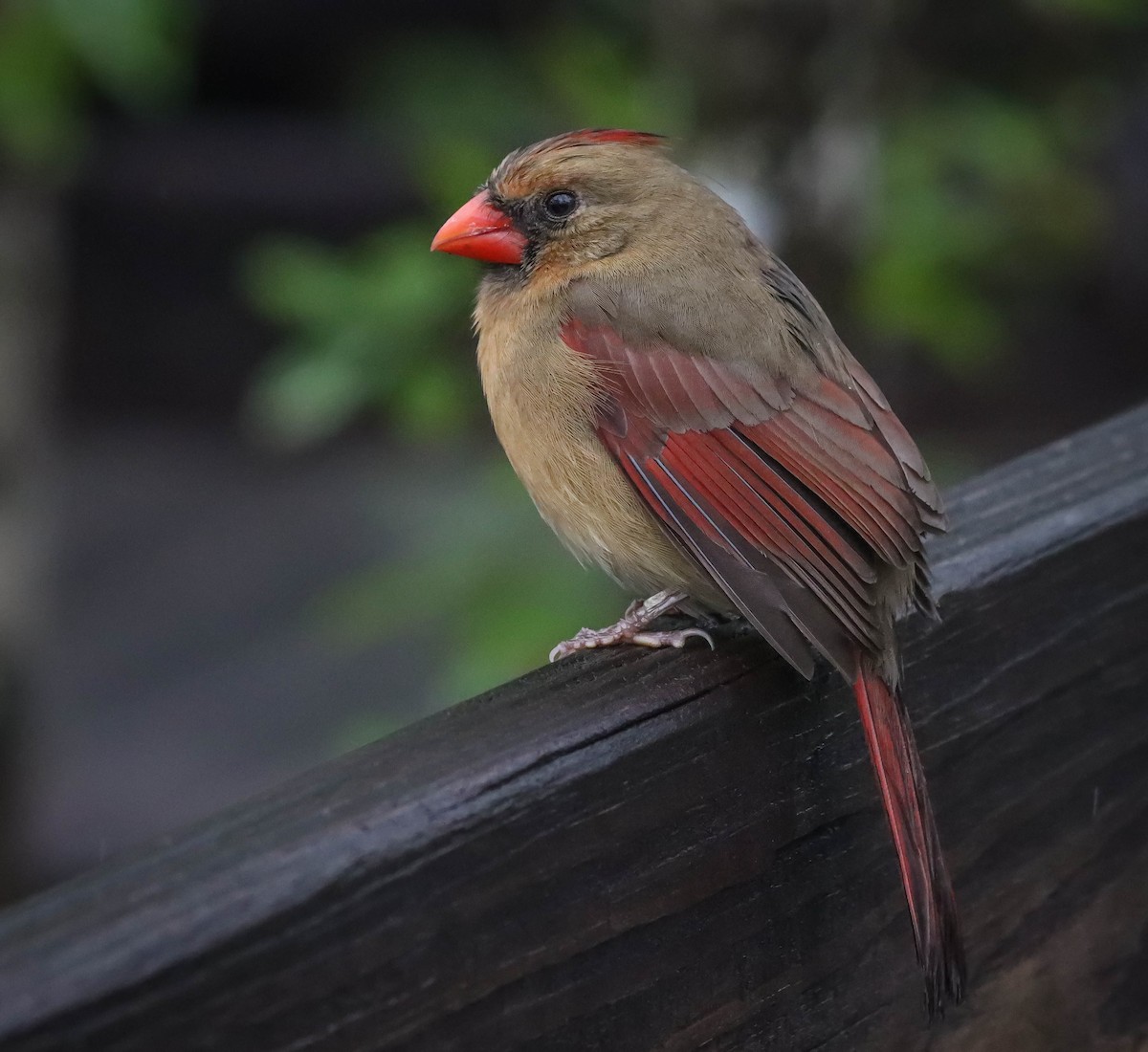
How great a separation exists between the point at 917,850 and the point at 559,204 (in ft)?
4.74

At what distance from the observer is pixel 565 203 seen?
2.81 meters

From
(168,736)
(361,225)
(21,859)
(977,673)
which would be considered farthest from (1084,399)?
(977,673)

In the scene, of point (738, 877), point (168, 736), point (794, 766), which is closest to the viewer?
point (738, 877)

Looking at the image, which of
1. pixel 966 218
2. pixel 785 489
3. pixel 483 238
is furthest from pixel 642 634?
pixel 966 218

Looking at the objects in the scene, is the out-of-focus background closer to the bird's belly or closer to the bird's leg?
the bird's belly

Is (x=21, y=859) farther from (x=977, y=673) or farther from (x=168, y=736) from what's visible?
(x=977, y=673)

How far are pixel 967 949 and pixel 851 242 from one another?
209cm

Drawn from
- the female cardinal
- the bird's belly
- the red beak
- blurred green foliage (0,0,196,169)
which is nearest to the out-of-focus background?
blurred green foliage (0,0,196,169)

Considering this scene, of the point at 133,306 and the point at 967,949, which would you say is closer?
the point at 967,949

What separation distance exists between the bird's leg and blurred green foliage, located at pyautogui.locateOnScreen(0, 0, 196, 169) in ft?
5.35

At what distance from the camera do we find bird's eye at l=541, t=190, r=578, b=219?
2811 mm

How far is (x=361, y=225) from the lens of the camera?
761 cm

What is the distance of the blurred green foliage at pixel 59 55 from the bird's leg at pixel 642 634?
163 centimetres

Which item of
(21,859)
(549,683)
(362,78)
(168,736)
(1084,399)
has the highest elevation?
(549,683)
